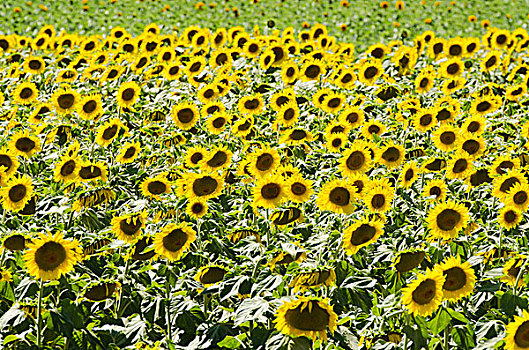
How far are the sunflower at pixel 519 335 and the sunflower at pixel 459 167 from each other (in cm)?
175

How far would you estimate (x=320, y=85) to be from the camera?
6.07 meters

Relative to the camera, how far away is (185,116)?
4844 mm

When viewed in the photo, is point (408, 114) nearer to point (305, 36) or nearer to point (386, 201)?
point (386, 201)

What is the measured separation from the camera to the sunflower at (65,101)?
4.87 m

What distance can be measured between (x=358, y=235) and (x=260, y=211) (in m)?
0.99

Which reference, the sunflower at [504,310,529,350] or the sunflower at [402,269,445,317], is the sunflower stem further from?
the sunflower at [504,310,529,350]

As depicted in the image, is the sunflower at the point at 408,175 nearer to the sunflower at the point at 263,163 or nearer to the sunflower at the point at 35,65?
the sunflower at the point at 263,163

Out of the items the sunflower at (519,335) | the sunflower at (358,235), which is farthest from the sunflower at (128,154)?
the sunflower at (519,335)

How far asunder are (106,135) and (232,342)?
2176 mm

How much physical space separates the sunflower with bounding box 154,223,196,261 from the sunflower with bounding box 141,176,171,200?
668 mm

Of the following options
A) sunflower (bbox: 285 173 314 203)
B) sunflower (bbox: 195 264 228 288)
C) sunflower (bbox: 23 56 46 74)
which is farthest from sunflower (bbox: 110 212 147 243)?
sunflower (bbox: 23 56 46 74)

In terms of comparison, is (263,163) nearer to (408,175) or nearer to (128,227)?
(128,227)

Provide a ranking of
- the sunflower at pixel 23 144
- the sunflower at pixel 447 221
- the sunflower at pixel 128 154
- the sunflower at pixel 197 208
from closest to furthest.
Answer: the sunflower at pixel 447 221, the sunflower at pixel 197 208, the sunflower at pixel 23 144, the sunflower at pixel 128 154

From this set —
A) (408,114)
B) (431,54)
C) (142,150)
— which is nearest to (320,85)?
(408,114)
